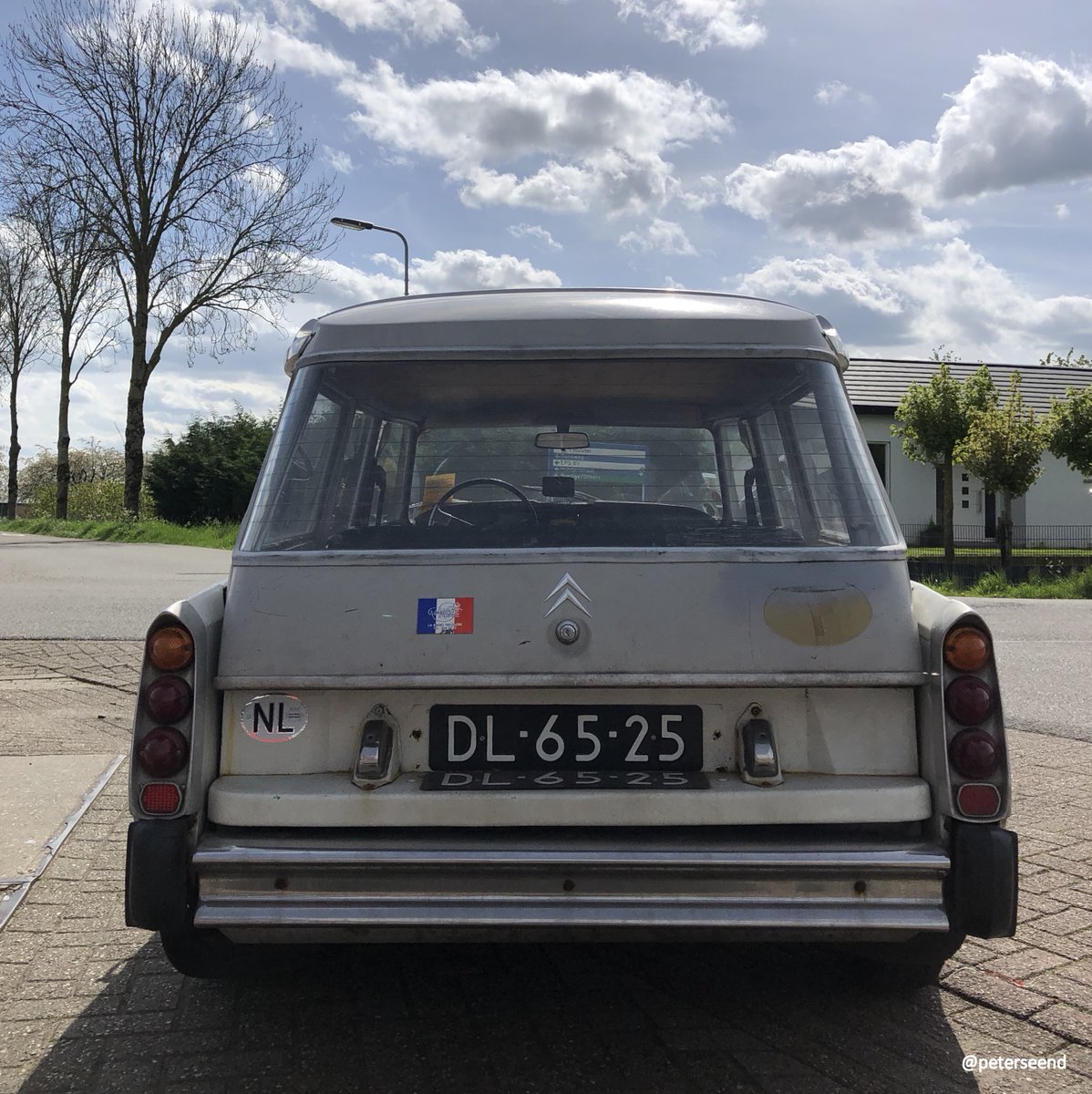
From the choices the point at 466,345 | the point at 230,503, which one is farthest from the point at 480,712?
the point at 230,503

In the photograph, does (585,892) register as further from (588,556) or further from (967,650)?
(967,650)

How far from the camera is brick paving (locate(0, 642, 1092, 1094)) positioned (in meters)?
2.95

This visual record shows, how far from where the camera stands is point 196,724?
2.91 metres

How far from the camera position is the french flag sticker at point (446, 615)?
9.69 ft

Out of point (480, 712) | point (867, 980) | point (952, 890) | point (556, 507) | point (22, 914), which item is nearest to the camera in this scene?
point (952, 890)

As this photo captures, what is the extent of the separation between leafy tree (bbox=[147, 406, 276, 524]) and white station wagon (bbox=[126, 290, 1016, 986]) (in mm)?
33111

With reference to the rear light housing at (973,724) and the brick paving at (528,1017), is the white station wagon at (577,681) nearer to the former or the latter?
the rear light housing at (973,724)

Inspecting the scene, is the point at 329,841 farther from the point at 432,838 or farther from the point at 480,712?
the point at 480,712

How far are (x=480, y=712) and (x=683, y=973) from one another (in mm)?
1221

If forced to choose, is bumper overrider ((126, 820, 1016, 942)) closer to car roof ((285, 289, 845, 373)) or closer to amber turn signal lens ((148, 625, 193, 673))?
amber turn signal lens ((148, 625, 193, 673))

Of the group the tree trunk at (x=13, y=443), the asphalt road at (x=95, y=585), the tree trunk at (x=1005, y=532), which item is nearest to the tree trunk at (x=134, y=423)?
the asphalt road at (x=95, y=585)

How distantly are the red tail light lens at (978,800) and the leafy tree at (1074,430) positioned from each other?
26304mm

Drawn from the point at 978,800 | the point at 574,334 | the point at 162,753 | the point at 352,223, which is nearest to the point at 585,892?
the point at 978,800

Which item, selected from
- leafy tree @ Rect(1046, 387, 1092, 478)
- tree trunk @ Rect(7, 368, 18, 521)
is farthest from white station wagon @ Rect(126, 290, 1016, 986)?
tree trunk @ Rect(7, 368, 18, 521)
